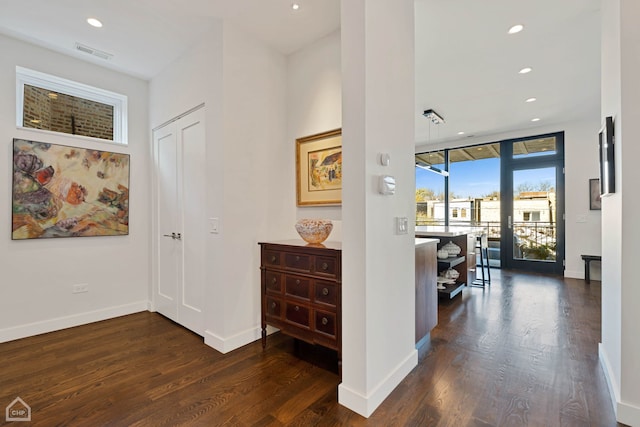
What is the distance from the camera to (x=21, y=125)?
2881mm

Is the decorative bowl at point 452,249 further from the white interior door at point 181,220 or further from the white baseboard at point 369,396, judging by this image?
the white interior door at point 181,220

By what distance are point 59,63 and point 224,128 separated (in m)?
2.13

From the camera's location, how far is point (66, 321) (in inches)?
121

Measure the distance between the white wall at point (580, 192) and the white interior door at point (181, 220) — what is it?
20.9 ft

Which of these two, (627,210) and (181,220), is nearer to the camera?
(627,210)

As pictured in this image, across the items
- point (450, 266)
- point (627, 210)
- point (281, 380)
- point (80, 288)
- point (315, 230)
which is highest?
point (627, 210)

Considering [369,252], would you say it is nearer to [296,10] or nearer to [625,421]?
[625,421]

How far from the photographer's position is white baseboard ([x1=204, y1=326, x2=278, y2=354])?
99.4 inches

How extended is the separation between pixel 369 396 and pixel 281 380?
678 mm

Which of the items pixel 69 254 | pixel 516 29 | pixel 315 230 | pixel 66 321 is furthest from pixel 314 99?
pixel 66 321

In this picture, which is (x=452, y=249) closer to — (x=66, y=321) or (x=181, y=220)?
(x=181, y=220)

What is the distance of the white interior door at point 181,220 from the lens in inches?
113

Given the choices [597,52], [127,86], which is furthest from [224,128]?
[597,52]

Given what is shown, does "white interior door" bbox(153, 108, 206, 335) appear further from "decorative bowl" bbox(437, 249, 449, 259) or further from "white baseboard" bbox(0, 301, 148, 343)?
"decorative bowl" bbox(437, 249, 449, 259)
